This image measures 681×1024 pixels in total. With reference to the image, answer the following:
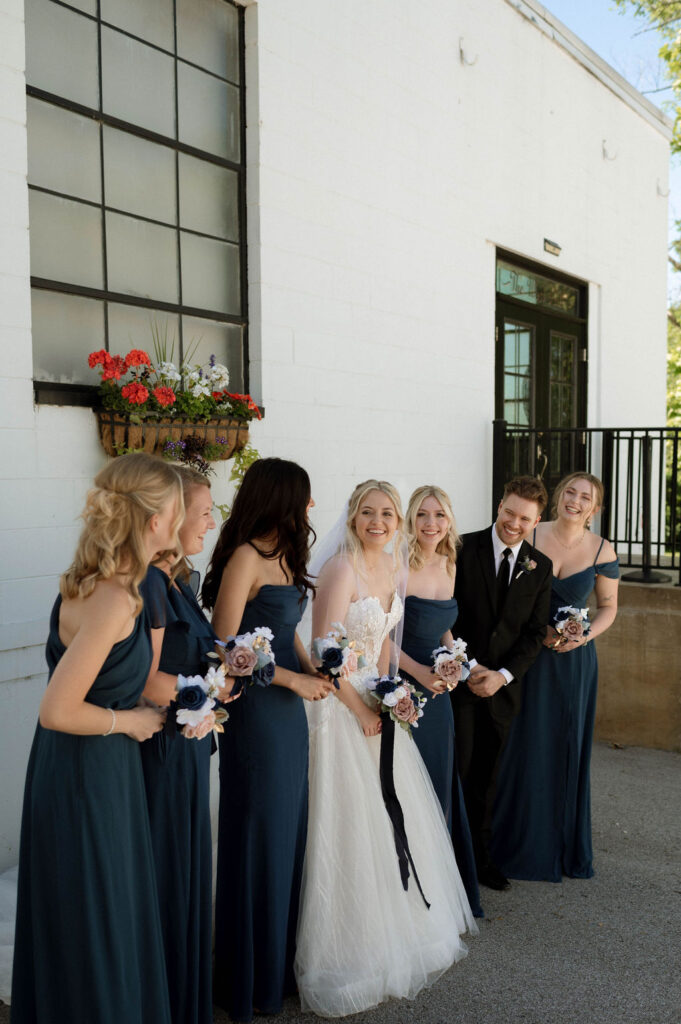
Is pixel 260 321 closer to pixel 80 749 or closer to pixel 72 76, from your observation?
pixel 72 76

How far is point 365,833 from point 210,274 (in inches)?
141

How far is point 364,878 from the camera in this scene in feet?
11.1

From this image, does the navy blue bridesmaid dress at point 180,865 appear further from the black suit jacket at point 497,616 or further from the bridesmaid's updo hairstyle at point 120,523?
the black suit jacket at point 497,616

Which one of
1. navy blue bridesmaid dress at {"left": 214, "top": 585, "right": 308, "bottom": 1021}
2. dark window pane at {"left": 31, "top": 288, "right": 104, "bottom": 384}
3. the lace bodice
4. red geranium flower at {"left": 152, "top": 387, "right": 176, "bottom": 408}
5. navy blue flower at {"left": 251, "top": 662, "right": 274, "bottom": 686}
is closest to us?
navy blue flower at {"left": 251, "top": 662, "right": 274, "bottom": 686}

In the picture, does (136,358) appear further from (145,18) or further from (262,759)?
(262,759)

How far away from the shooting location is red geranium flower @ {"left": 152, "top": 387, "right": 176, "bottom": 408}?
473 centimetres

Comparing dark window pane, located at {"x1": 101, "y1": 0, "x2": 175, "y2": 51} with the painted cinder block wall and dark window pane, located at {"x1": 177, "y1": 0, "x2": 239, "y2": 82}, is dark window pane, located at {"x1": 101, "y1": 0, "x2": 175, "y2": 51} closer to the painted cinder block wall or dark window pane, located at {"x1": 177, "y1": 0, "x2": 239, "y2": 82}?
dark window pane, located at {"x1": 177, "y1": 0, "x2": 239, "y2": 82}

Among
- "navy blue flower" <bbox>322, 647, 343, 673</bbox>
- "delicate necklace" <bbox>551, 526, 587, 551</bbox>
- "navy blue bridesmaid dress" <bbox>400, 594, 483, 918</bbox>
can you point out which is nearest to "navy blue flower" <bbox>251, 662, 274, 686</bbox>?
"navy blue flower" <bbox>322, 647, 343, 673</bbox>

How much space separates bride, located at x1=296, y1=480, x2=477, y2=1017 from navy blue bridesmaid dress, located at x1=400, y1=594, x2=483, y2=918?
0.70ft

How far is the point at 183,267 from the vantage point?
5.45 metres

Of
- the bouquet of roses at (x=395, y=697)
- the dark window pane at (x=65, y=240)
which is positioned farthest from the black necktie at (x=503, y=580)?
the dark window pane at (x=65, y=240)

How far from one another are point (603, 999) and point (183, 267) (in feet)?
14.3

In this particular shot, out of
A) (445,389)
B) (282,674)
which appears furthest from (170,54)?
(282,674)

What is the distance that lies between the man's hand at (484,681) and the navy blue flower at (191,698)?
1949 millimetres
